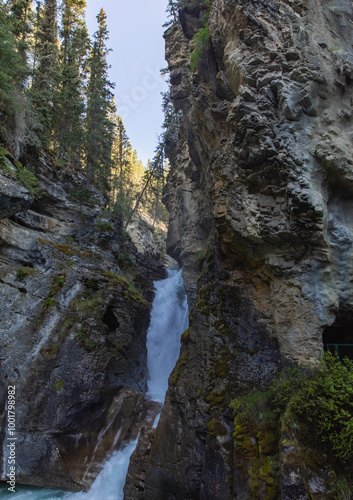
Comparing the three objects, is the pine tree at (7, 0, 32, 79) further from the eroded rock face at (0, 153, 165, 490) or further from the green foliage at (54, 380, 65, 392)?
the green foliage at (54, 380, 65, 392)

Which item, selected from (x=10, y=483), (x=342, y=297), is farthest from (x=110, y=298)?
(x=342, y=297)

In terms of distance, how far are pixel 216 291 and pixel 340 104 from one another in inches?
265

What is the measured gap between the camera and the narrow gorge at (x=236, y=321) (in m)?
5.94

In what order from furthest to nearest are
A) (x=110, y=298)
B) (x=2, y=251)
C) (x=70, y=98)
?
(x=70, y=98), (x=110, y=298), (x=2, y=251)

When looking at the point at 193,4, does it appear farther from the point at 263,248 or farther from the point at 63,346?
the point at 63,346

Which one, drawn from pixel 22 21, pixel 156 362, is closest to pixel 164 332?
pixel 156 362

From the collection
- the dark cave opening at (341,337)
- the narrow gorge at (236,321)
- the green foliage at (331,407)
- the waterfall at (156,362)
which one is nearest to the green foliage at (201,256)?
the narrow gorge at (236,321)

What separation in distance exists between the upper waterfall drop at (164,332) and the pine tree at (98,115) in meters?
10.3

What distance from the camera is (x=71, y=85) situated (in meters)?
19.9

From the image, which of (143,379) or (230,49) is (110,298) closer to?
(143,379)

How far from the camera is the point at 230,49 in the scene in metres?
9.93

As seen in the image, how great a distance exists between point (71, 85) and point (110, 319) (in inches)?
664

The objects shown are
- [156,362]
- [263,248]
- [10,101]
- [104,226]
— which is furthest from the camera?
[104,226]

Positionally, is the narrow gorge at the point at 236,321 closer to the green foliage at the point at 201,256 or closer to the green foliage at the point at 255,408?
the green foliage at the point at 255,408
